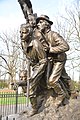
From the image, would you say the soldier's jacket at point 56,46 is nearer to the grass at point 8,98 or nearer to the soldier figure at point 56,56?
the soldier figure at point 56,56

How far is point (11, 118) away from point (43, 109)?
2.88 feet

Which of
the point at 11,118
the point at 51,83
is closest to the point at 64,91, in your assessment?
the point at 51,83

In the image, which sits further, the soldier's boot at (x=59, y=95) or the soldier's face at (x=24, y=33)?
the soldier's boot at (x=59, y=95)

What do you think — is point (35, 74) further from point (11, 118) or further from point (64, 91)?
point (11, 118)

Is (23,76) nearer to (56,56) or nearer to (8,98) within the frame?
(56,56)

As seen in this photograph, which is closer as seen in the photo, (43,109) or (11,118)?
(43,109)

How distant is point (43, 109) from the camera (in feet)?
19.4

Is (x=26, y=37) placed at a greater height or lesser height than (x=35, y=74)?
greater

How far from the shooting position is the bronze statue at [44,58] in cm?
570

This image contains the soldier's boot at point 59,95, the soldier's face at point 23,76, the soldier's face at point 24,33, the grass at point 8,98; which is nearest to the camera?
the soldier's face at point 24,33

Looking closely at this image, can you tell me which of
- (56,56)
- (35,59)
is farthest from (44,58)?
(56,56)

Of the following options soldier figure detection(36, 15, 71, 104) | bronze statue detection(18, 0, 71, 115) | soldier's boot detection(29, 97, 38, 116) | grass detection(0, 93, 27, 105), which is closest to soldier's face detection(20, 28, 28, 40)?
Result: bronze statue detection(18, 0, 71, 115)

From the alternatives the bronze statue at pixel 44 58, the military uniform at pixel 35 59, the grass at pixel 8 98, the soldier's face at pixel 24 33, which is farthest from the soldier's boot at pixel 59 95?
the grass at pixel 8 98

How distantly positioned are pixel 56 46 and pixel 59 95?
102cm
